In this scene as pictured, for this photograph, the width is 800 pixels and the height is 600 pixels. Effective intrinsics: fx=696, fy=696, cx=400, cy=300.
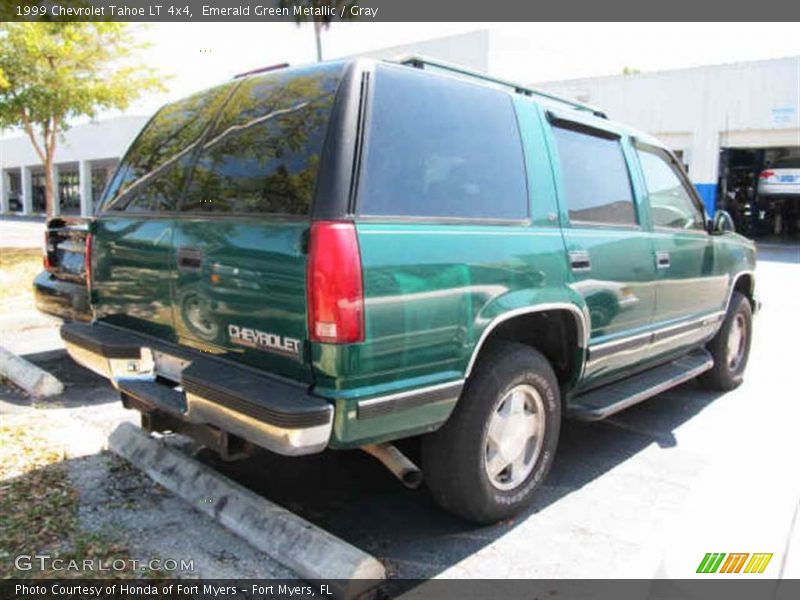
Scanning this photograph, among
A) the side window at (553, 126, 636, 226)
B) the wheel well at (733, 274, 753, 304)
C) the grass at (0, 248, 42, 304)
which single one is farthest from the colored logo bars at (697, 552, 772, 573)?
the grass at (0, 248, 42, 304)

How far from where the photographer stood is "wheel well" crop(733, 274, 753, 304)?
6.05 meters

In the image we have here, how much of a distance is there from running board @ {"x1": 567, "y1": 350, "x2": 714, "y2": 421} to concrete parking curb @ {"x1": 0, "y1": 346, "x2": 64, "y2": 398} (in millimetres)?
A: 3762

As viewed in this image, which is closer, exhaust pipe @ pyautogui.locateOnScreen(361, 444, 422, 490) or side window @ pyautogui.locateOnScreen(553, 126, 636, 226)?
exhaust pipe @ pyautogui.locateOnScreen(361, 444, 422, 490)

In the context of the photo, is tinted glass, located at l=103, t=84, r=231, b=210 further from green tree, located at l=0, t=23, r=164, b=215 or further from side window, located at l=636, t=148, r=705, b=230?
green tree, located at l=0, t=23, r=164, b=215

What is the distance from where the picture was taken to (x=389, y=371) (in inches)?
107

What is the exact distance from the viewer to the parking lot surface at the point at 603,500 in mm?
3174

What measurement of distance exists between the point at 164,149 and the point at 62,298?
7.44 feet

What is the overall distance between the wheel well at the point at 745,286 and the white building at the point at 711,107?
17.8m

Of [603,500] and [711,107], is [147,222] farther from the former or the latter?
[711,107]

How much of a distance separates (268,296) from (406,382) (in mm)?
648

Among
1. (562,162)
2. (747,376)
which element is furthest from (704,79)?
(562,162)

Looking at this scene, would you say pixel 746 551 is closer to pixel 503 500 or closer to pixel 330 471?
pixel 503 500

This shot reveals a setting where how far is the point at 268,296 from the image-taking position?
9.07ft

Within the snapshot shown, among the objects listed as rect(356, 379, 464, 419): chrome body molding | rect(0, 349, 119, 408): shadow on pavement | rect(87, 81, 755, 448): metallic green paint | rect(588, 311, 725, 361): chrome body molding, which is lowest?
rect(0, 349, 119, 408): shadow on pavement
